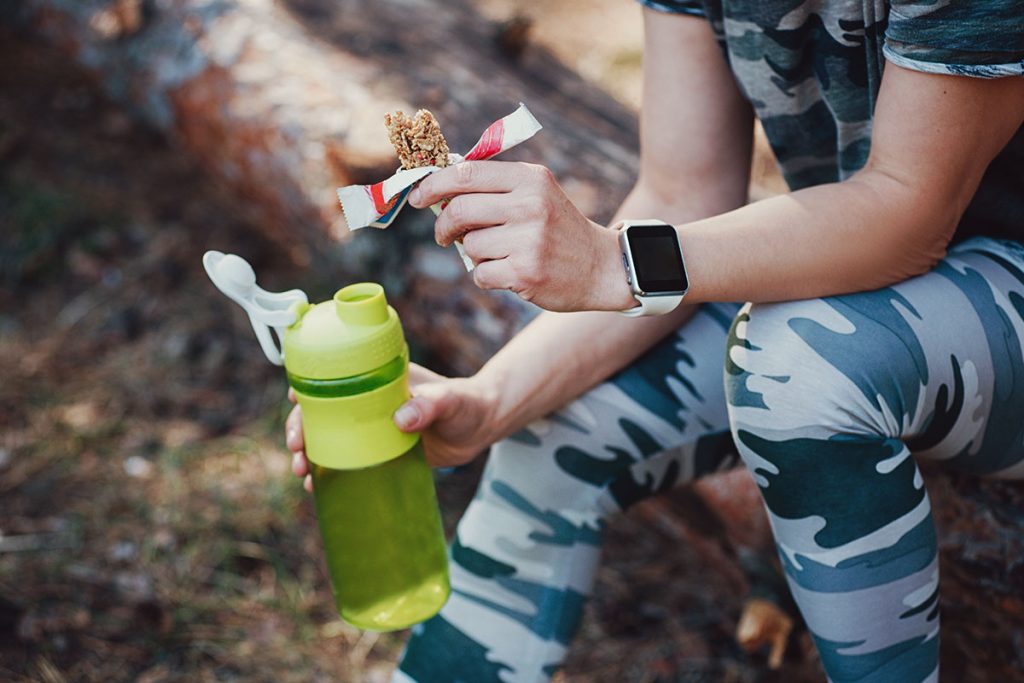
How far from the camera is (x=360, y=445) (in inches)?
46.0

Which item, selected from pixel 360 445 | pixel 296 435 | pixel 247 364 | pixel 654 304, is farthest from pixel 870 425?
pixel 247 364

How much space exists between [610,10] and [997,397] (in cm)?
401

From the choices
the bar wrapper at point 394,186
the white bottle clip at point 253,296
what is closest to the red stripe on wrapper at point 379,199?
the bar wrapper at point 394,186

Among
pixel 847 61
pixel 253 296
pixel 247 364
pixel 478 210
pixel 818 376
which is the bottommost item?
pixel 247 364

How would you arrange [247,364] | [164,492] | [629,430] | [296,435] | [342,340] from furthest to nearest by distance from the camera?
[247,364] → [164,492] → [629,430] → [296,435] → [342,340]

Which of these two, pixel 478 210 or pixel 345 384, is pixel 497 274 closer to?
pixel 478 210

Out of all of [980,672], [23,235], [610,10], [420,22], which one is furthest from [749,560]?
[610,10]

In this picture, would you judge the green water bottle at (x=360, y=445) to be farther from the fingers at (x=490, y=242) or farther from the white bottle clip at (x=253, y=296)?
the fingers at (x=490, y=242)

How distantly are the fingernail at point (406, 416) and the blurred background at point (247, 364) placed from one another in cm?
68

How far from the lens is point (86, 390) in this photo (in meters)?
2.47

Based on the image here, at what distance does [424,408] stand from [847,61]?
69 cm

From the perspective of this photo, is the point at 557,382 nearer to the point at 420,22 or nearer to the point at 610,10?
the point at 420,22

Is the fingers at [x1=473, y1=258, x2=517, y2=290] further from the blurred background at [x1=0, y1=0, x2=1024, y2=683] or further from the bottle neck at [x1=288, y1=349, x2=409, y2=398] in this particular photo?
the blurred background at [x1=0, y1=0, x2=1024, y2=683]

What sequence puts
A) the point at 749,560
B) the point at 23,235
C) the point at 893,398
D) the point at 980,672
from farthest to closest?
the point at 23,235
the point at 749,560
the point at 980,672
the point at 893,398
